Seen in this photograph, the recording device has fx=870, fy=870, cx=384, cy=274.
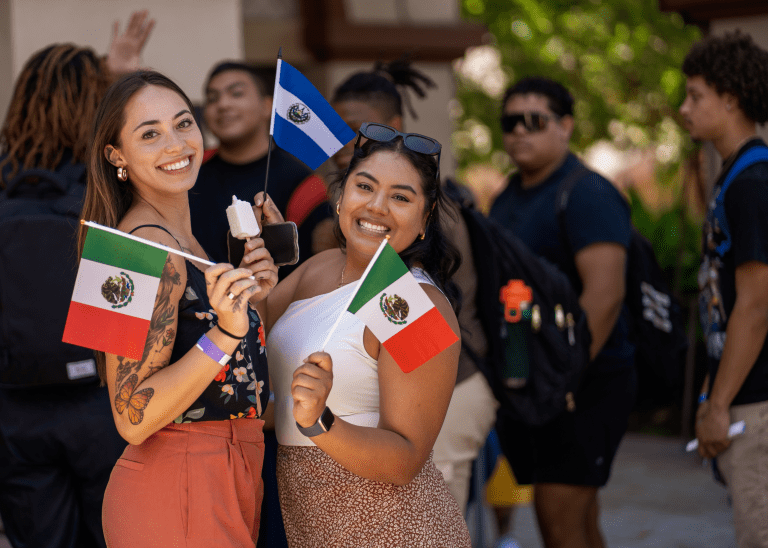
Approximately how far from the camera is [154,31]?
6145 mm

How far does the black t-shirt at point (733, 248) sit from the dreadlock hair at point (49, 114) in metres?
2.40

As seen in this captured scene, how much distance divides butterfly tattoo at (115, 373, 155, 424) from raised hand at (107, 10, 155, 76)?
223 centimetres

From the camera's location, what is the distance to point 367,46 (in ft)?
24.0

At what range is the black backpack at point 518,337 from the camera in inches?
140

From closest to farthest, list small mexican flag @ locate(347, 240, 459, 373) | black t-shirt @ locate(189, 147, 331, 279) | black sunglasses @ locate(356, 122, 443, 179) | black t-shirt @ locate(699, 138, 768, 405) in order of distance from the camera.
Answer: small mexican flag @ locate(347, 240, 459, 373), black sunglasses @ locate(356, 122, 443, 179), black t-shirt @ locate(699, 138, 768, 405), black t-shirt @ locate(189, 147, 331, 279)

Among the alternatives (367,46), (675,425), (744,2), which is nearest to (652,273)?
(744,2)

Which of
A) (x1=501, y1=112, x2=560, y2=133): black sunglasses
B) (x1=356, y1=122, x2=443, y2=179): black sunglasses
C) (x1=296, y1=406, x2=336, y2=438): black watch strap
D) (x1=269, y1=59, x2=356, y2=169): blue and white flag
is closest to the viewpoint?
(x1=296, y1=406, x2=336, y2=438): black watch strap

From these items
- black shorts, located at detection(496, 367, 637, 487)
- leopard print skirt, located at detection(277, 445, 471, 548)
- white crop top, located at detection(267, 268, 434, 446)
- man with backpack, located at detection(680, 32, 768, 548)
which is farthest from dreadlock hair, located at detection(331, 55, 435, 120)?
leopard print skirt, located at detection(277, 445, 471, 548)

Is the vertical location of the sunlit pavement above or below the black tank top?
below

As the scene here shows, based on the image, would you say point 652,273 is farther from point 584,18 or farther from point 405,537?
point 584,18

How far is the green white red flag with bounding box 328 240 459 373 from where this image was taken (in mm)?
2072

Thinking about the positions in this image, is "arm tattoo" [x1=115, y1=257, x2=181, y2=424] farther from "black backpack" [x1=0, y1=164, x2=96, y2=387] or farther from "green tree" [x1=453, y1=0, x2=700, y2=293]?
"green tree" [x1=453, y1=0, x2=700, y2=293]

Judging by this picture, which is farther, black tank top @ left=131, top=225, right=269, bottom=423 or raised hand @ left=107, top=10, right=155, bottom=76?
raised hand @ left=107, top=10, right=155, bottom=76

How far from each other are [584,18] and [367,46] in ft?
35.0
